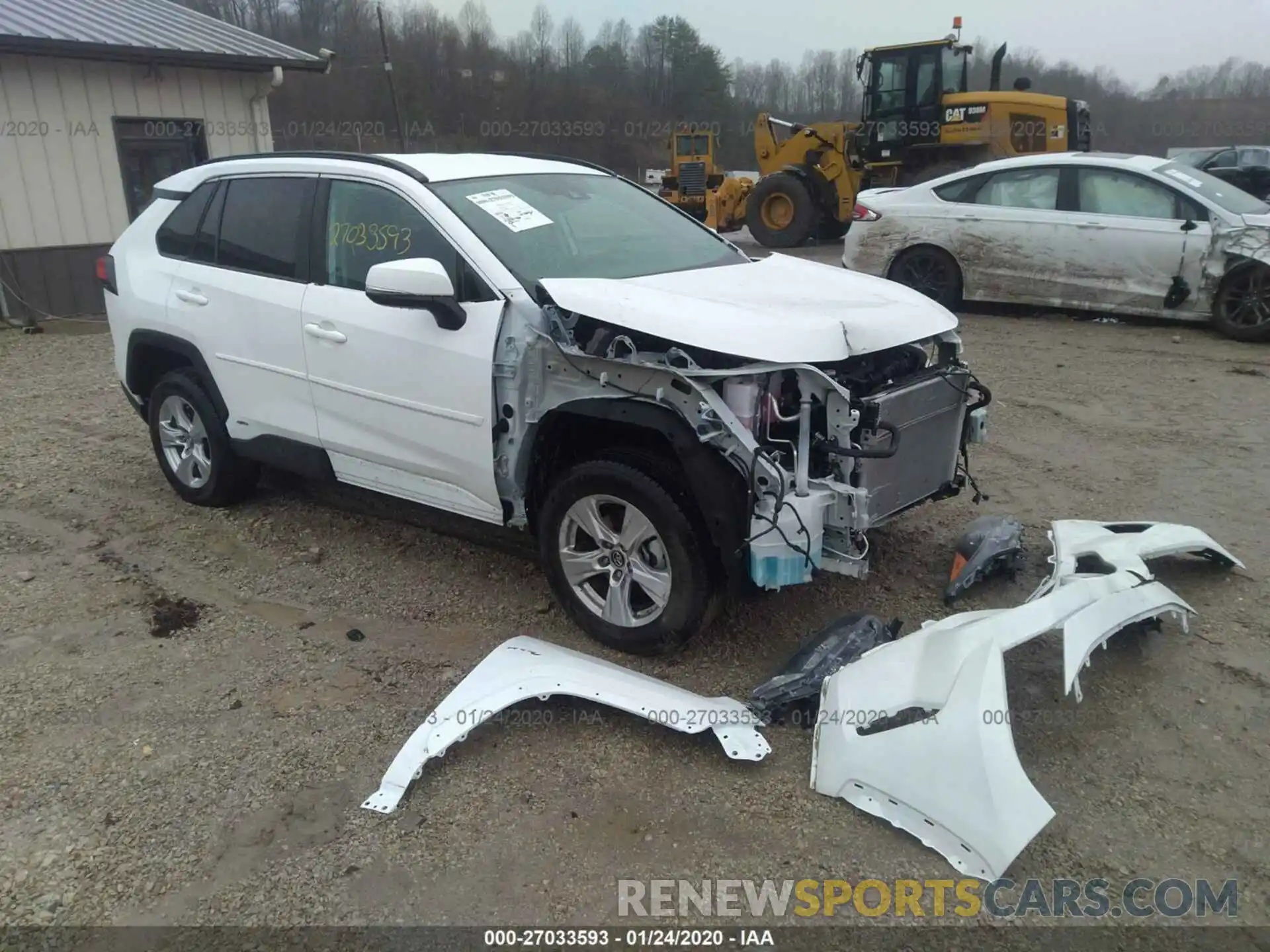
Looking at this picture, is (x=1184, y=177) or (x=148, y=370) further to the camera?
(x=1184, y=177)

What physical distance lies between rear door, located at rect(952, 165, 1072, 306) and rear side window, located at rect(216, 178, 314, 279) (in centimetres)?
712

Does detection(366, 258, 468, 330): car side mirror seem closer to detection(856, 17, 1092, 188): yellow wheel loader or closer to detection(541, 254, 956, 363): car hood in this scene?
detection(541, 254, 956, 363): car hood

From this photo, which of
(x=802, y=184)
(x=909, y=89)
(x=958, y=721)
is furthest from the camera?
(x=802, y=184)

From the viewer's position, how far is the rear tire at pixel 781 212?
1594 centimetres

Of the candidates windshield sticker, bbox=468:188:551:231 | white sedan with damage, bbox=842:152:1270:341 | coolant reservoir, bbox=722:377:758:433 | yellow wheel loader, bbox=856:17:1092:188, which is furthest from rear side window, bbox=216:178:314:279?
yellow wheel loader, bbox=856:17:1092:188

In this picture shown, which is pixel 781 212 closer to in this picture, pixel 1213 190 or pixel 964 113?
pixel 964 113

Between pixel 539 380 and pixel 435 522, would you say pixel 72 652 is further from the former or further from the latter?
pixel 539 380

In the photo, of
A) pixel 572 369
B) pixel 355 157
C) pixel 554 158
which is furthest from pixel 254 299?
pixel 572 369

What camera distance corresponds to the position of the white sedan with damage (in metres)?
8.34

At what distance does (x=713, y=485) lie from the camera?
3238mm

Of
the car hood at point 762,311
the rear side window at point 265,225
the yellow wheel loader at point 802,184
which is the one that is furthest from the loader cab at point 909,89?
the rear side window at point 265,225

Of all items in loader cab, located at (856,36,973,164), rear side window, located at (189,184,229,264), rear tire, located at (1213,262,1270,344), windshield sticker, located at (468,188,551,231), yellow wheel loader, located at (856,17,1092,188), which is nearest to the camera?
windshield sticker, located at (468,188,551,231)

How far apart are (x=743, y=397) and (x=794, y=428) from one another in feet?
0.93

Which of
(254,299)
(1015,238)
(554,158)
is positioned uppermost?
(554,158)
